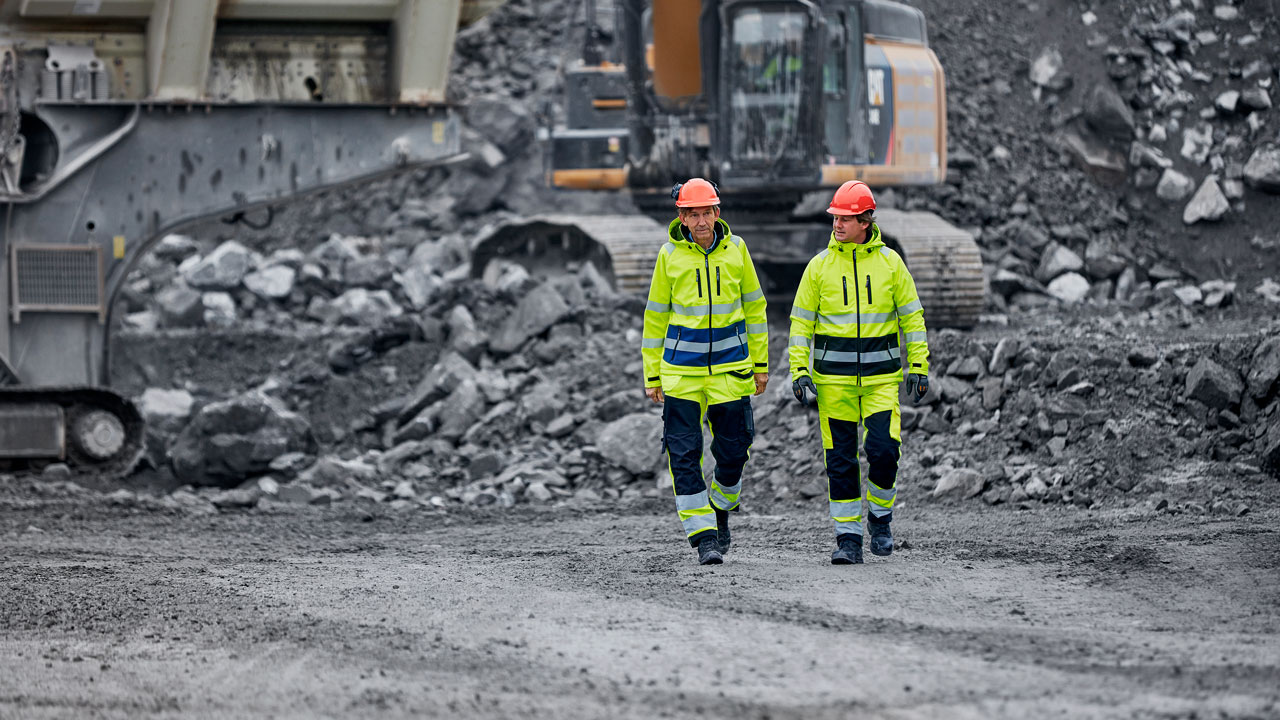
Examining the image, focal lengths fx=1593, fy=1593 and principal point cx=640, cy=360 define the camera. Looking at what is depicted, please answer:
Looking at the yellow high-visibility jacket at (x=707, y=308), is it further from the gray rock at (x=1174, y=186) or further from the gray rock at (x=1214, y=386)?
the gray rock at (x=1174, y=186)

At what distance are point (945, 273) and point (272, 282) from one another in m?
7.44

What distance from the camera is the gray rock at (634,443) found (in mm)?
10391

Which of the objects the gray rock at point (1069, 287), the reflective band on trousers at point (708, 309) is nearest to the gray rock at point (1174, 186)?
the gray rock at point (1069, 287)

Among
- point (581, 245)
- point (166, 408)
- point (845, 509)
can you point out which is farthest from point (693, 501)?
point (581, 245)

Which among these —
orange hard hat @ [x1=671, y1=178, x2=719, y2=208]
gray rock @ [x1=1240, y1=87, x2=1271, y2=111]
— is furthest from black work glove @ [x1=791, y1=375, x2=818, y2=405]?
gray rock @ [x1=1240, y1=87, x2=1271, y2=111]

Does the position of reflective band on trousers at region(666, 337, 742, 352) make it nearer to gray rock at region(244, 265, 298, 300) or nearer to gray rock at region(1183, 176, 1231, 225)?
gray rock at region(244, 265, 298, 300)

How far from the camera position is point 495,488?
34.2ft

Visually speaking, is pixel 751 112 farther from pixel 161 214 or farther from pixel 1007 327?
pixel 161 214

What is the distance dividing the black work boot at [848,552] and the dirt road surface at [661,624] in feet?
0.29

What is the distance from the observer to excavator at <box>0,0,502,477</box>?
10.2 m

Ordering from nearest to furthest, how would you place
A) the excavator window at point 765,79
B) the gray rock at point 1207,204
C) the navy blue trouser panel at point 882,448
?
the navy blue trouser panel at point 882,448 → the excavator window at point 765,79 → the gray rock at point 1207,204

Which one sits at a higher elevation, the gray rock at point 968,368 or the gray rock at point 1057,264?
the gray rock at point 1057,264

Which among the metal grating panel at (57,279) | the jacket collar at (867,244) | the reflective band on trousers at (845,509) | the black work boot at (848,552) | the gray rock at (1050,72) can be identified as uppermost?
the gray rock at (1050,72)

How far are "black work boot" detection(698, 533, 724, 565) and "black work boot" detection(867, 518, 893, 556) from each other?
0.73 metres
